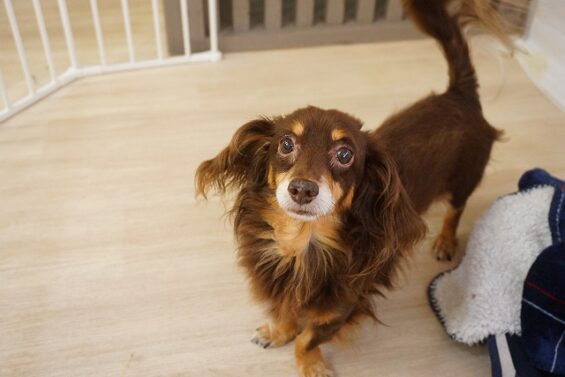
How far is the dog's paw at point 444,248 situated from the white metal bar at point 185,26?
1.45 meters

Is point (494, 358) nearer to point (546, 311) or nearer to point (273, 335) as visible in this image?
point (546, 311)

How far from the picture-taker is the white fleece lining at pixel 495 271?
4.54 ft

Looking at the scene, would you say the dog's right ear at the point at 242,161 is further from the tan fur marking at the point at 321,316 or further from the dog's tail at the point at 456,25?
the dog's tail at the point at 456,25

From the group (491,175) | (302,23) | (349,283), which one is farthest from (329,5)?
(349,283)

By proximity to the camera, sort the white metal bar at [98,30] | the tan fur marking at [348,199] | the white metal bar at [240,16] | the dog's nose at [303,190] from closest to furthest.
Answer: the dog's nose at [303,190] → the tan fur marking at [348,199] → the white metal bar at [98,30] → the white metal bar at [240,16]

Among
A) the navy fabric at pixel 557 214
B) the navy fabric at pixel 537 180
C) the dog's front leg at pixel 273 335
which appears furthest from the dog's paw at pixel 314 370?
the navy fabric at pixel 537 180

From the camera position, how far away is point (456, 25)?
149 cm

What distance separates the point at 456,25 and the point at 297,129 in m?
0.68

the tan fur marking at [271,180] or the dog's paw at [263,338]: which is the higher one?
the tan fur marking at [271,180]

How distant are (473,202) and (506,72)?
98cm

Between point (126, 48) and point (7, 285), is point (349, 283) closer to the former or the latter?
point (7, 285)

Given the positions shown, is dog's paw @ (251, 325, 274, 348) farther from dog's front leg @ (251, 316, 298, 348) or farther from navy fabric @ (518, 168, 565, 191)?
navy fabric @ (518, 168, 565, 191)

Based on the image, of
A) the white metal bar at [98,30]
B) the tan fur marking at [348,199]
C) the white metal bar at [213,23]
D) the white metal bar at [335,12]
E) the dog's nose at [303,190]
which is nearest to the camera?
the dog's nose at [303,190]

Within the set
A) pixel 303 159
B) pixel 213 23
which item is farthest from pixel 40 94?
pixel 303 159
